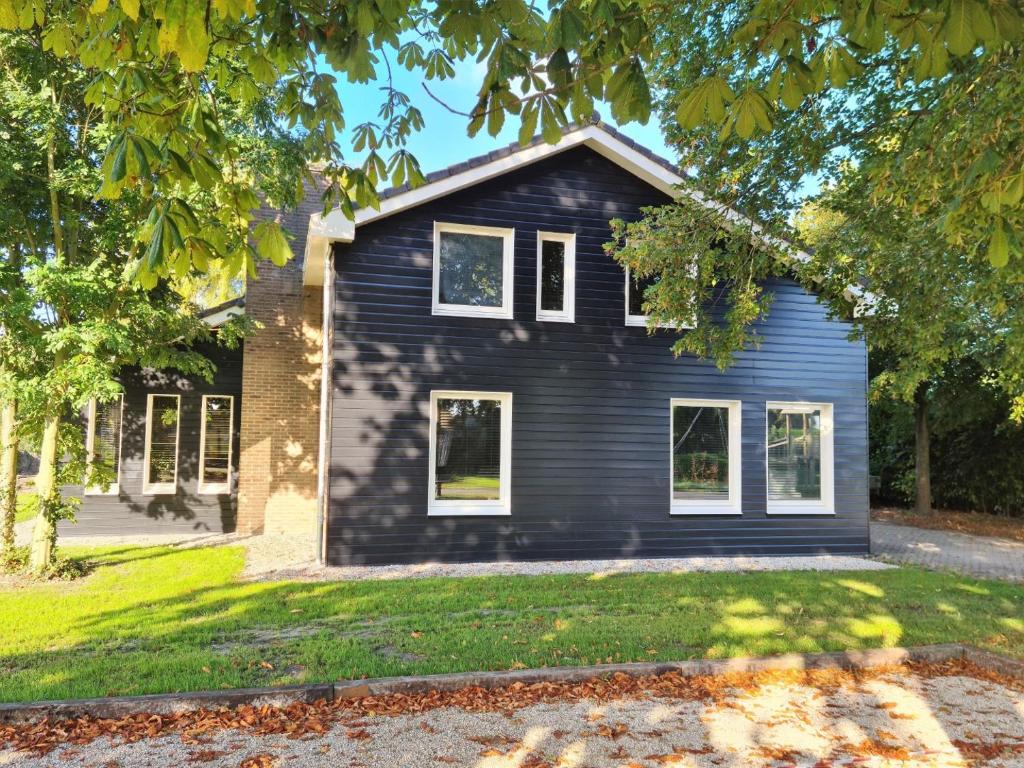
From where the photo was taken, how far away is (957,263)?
694cm

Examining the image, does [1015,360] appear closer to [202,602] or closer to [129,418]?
[202,602]

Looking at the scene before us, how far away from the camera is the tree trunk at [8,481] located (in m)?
9.12

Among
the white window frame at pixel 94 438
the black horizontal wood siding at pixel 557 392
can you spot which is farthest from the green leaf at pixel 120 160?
the white window frame at pixel 94 438

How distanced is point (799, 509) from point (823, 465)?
0.89m

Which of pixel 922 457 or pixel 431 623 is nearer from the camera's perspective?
pixel 431 623

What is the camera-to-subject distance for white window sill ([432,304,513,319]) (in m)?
10.4

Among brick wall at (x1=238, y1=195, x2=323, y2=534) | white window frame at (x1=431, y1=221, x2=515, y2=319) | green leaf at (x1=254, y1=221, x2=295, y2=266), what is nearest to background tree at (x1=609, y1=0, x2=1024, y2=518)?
white window frame at (x1=431, y1=221, x2=515, y2=319)

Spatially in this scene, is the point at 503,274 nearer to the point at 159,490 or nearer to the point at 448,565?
the point at 448,565

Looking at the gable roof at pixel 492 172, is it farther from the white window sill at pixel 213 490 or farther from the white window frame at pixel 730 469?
the white window sill at pixel 213 490

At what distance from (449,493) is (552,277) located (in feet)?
12.1

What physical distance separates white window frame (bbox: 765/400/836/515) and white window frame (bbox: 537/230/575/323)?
12.3 feet

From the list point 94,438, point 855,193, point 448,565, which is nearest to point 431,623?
point 448,565

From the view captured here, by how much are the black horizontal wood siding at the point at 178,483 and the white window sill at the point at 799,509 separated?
1016cm

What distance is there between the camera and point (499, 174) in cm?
1062
